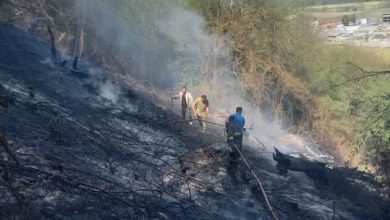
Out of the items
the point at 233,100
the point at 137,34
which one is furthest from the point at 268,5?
the point at 137,34

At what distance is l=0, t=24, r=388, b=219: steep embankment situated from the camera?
16.8 feet

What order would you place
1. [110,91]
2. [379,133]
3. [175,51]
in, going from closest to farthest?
[379,133], [110,91], [175,51]

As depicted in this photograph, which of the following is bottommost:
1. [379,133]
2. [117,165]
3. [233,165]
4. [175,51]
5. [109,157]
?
[233,165]

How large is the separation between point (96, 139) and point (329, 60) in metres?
14.6

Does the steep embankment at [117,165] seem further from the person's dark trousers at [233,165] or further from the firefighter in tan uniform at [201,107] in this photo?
the firefighter in tan uniform at [201,107]

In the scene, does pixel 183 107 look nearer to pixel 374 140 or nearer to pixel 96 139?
pixel 374 140

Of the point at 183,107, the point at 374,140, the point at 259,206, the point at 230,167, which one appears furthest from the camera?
the point at 183,107

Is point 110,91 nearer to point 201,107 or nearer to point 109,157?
point 201,107

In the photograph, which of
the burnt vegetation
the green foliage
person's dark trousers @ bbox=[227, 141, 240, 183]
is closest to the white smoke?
the burnt vegetation

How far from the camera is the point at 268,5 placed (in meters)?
17.5

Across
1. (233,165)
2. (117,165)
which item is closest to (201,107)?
(233,165)

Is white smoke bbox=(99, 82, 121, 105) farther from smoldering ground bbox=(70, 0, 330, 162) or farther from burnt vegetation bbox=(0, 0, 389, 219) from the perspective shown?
smoldering ground bbox=(70, 0, 330, 162)

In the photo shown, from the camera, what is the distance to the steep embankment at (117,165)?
5113 mm

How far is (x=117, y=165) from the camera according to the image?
6.64 m
